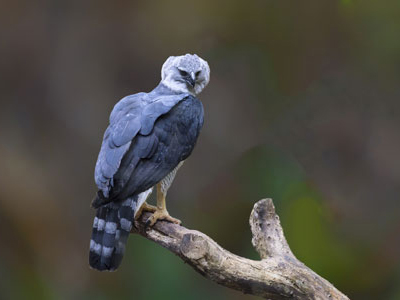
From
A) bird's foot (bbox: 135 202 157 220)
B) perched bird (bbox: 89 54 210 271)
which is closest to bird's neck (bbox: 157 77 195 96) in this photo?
perched bird (bbox: 89 54 210 271)

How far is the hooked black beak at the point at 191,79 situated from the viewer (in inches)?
108

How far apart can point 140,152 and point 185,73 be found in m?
0.51

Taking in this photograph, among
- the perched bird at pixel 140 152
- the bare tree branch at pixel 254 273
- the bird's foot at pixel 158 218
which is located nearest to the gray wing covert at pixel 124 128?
the perched bird at pixel 140 152

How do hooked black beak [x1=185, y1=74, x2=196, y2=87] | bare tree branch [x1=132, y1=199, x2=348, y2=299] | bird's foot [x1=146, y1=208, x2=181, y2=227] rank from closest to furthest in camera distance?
1. bare tree branch [x1=132, y1=199, x2=348, y2=299]
2. bird's foot [x1=146, y1=208, x2=181, y2=227]
3. hooked black beak [x1=185, y1=74, x2=196, y2=87]

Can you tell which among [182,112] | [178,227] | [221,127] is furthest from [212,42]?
[178,227]

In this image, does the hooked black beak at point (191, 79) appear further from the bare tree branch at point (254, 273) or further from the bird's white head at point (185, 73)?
the bare tree branch at point (254, 273)

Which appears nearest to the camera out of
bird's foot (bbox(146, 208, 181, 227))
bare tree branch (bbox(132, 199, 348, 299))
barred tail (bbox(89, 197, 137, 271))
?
bare tree branch (bbox(132, 199, 348, 299))

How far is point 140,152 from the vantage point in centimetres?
249

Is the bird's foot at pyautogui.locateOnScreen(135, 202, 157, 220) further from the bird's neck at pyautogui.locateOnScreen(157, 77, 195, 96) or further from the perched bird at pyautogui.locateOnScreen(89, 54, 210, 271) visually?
the bird's neck at pyautogui.locateOnScreen(157, 77, 195, 96)

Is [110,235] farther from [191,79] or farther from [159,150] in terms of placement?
[191,79]

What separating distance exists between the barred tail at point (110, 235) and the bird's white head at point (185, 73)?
2.24 ft

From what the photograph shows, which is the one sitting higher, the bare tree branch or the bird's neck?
the bird's neck

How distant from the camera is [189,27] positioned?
13.9 ft

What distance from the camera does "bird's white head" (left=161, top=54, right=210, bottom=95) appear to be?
2768mm
